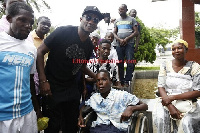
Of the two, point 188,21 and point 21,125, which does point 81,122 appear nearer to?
point 21,125

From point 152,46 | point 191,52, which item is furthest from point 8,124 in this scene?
point 152,46

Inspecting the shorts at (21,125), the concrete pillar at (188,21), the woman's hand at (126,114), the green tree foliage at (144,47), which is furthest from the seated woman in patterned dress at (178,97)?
the green tree foliage at (144,47)

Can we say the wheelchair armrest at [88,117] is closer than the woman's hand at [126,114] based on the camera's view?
No

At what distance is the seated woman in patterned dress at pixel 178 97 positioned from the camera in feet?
7.94

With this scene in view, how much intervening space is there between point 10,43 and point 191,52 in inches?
219

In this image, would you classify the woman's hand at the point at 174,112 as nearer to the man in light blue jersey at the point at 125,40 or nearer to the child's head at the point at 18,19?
the man in light blue jersey at the point at 125,40

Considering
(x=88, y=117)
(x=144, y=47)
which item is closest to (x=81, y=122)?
(x=88, y=117)

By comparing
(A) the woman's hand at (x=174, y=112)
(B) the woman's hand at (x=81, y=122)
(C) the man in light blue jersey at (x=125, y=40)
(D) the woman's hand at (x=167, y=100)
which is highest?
(C) the man in light blue jersey at (x=125, y=40)

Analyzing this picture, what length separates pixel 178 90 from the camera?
263 cm

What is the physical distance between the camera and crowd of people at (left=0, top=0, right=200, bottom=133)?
1608 millimetres

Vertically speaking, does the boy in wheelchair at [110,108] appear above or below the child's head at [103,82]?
below

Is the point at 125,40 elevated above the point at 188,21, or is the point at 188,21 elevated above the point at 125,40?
the point at 188,21

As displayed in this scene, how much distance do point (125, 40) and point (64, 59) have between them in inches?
101

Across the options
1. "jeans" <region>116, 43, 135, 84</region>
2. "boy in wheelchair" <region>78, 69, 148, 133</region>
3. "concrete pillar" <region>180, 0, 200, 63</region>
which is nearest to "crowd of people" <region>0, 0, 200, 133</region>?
"boy in wheelchair" <region>78, 69, 148, 133</region>
